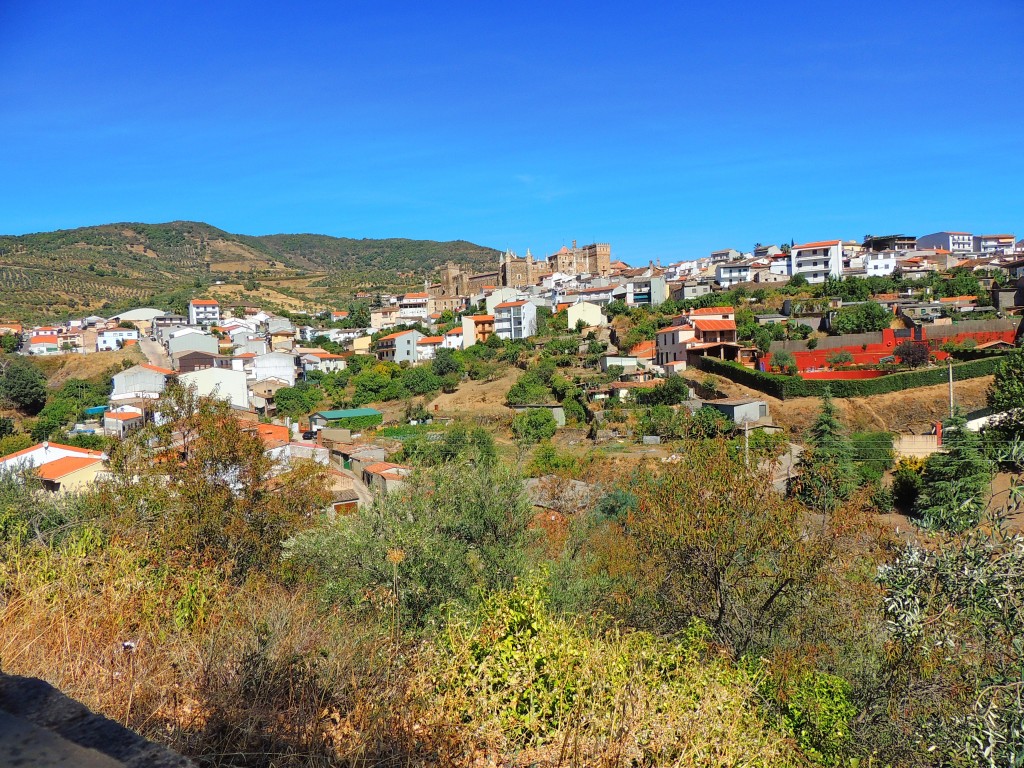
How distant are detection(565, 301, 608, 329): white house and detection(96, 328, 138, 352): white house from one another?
39596mm

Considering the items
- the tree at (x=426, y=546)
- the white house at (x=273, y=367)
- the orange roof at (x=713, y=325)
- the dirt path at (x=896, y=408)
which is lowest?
the dirt path at (x=896, y=408)

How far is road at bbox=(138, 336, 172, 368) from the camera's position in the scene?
2014 inches

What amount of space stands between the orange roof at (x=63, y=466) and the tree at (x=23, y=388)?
2543 centimetres

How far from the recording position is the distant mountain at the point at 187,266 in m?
79.1

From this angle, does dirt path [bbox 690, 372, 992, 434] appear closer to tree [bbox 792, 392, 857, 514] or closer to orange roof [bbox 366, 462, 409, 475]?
tree [bbox 792, 392, 857, 514]

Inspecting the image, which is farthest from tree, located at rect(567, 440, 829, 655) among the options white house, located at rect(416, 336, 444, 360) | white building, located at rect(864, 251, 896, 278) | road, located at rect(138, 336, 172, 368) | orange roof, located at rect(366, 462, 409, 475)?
white building, located at rect(864, 251, 896, 278)

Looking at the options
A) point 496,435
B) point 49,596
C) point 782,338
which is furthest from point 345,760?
point 782,338

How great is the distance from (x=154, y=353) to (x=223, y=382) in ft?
62.0

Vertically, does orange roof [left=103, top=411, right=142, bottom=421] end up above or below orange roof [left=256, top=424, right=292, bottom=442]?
above

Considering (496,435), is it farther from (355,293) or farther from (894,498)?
(355,293)

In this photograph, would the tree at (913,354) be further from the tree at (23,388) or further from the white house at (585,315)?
the tree at (23,388)

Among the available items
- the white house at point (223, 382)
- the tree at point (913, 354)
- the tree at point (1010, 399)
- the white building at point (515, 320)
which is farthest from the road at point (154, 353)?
the tree at point (1010, 399)

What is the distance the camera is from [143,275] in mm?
96750

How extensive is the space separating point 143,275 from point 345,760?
357 feet
